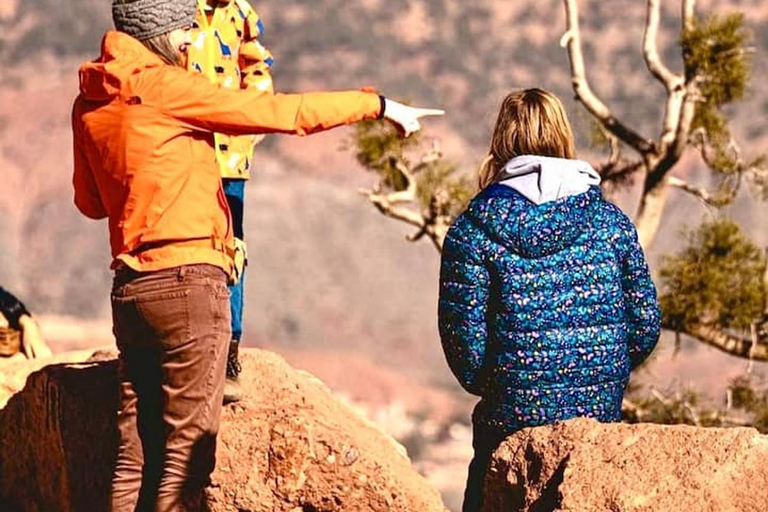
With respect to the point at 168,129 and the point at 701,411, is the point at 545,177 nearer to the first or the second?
the point at 168,129

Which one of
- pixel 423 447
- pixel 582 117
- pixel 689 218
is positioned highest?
pixel 582 117

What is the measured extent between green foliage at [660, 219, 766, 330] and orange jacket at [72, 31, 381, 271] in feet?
16.2

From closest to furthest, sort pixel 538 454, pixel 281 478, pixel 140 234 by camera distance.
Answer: pixel 538 454 < pixel 140 234 < pixel 281 478

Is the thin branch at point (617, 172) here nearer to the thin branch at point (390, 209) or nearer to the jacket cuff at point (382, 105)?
the thin branch at point (390, 209)

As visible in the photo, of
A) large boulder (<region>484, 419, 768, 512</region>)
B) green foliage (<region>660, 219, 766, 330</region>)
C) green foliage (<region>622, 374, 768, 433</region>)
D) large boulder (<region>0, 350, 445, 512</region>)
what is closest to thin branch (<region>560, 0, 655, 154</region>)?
green foliage (<region>660, 219, 766, 330</region>)

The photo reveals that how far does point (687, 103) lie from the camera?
801 centimetres

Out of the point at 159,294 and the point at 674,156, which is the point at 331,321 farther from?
the point at 159,294

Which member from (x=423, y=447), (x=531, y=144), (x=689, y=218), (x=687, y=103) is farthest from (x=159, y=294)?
(x=689, y=218)

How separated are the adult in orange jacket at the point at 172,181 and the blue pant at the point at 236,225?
57cm

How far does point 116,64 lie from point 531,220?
860mm

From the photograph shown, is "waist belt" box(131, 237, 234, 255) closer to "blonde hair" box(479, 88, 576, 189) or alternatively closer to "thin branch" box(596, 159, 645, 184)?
"blonde hair" box(479, 88, 576, 189)

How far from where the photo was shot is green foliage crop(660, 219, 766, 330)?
26.0 feet

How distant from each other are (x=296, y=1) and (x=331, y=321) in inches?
231

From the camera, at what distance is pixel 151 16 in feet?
10.7
